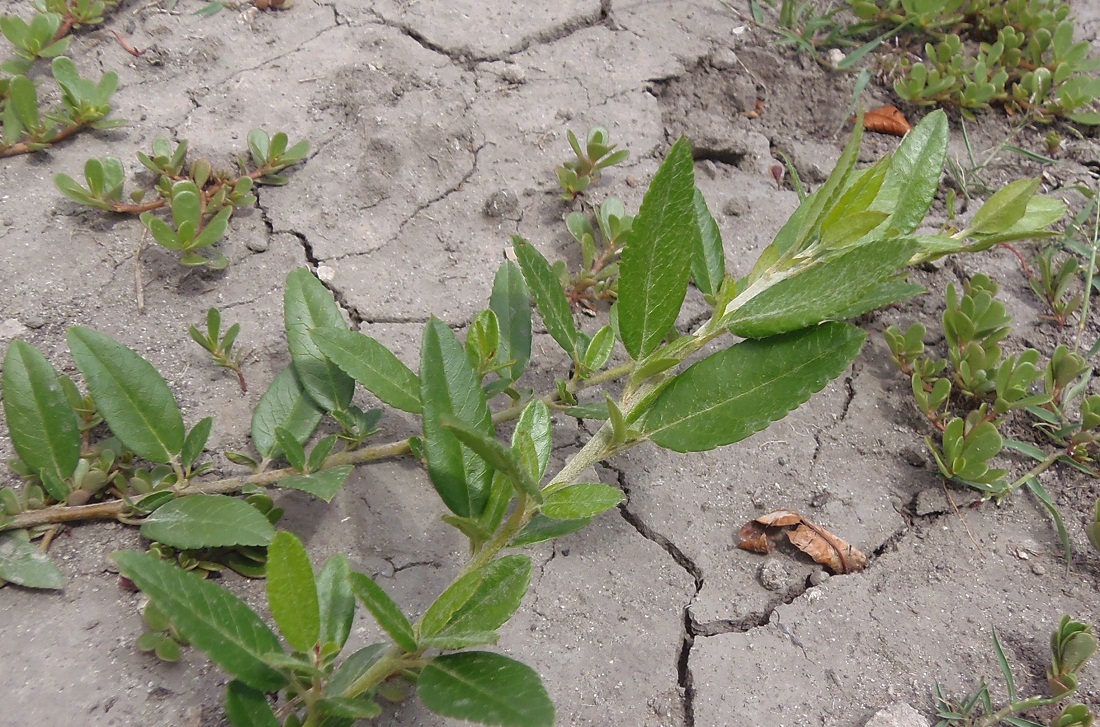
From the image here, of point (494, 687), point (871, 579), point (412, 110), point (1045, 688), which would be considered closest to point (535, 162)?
point (412, 110)

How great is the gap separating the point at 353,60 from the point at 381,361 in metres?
1.46

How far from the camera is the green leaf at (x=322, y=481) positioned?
1.59 metres

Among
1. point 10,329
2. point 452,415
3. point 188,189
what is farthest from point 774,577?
point 10,329

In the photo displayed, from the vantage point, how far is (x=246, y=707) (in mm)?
1304

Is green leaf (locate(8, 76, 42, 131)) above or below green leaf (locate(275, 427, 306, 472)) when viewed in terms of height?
above

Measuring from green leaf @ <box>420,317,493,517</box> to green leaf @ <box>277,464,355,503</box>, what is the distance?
0.28 meters

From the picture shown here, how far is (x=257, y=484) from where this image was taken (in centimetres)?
170

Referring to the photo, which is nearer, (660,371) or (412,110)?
(660,371)

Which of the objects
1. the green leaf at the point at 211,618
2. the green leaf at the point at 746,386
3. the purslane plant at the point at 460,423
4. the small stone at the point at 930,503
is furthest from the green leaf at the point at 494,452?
the small stone at the point at 930,503

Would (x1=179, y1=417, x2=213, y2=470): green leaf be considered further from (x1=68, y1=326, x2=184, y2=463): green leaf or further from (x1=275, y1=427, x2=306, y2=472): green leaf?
(x1=275, y1=427, x2=306, y2=472): green leaf

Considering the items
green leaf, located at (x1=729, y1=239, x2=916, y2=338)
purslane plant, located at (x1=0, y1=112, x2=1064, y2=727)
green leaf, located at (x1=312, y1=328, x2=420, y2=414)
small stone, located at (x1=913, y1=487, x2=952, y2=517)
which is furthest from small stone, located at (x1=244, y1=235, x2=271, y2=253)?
small stone, located at (x1=913, y1=487, x2=952, y2=517)

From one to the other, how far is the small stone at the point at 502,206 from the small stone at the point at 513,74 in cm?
56

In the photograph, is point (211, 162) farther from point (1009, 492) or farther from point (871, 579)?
point (1009, 492)

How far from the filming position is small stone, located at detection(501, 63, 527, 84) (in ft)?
9.05
